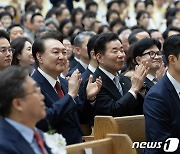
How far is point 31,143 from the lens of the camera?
288 cm

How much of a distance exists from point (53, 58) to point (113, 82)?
694 mm

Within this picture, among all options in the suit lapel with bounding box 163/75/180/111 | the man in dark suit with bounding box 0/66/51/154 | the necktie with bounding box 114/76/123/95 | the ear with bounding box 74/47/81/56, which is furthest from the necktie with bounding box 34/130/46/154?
the ear with bounding box 74/47/81/56

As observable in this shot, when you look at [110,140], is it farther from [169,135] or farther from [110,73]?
[110,73]

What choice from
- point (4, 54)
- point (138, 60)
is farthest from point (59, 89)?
point (138, 60)

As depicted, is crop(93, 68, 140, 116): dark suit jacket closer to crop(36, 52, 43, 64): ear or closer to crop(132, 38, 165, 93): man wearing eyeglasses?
crop(132, 38, 165, 93): man wearing eyeglasses

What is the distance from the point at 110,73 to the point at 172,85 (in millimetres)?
1127

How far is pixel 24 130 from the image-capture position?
2.85 meters

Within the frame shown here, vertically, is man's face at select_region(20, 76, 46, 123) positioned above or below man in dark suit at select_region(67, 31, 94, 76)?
above

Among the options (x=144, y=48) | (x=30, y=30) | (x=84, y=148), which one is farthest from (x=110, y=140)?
(x=30, y=30)

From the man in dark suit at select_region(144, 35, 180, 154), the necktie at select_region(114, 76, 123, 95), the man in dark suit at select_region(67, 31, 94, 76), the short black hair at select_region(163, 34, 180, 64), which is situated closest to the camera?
the man in dark suit at select_region(144, 35, 180, 154)

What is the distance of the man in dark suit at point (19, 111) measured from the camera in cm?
280

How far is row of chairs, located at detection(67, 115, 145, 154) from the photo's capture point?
359cm

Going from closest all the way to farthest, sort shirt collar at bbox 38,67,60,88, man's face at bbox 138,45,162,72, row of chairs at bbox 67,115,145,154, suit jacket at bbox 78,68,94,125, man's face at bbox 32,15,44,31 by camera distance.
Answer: row of chairs at bbox 67,115,145,154, shirt collar at bbox 38,67,60,88, suit jacket at bbox 78,68,94,125, man's face at bbox 138,45,162,72, man's face at bbox 32,15,44,31

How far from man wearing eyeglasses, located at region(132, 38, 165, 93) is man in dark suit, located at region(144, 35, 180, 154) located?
4.10ft
